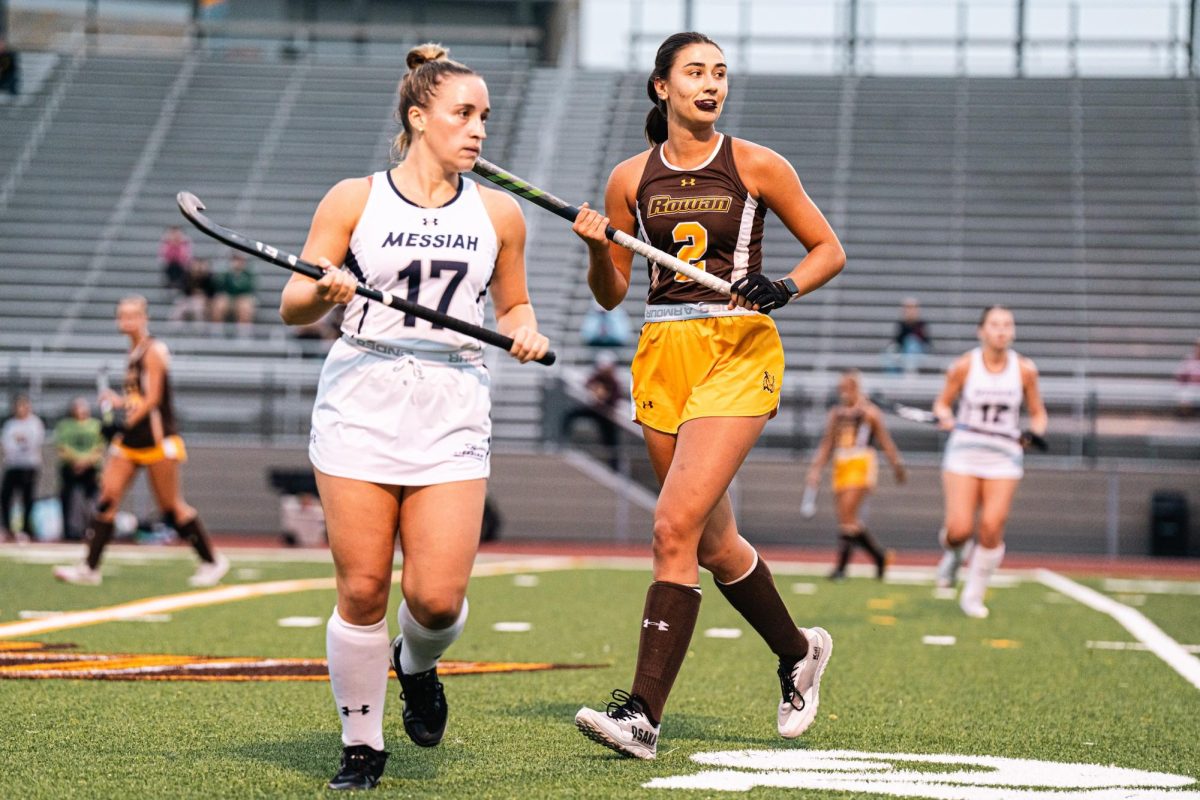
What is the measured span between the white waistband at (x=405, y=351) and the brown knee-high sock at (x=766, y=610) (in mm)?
1446

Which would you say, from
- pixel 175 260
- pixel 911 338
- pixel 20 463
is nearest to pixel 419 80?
pixel 20 463

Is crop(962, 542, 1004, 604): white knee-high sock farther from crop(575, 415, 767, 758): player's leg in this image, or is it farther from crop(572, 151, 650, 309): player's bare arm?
crop(575, 415, 767, 758): player's leg

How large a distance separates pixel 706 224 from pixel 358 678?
201 cm

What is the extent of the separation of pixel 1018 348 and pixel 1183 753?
65.1ft

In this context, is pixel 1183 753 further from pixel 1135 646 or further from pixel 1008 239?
pixel 1008 239

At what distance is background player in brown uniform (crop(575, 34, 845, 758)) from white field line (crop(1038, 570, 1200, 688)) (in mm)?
3115

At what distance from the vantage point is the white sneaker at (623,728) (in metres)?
5.36

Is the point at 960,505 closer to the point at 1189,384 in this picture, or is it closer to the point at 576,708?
the point at 576,708

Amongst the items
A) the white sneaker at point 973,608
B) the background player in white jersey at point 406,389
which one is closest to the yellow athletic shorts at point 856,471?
the white sneaker at point 973,608

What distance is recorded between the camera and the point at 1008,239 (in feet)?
92.3

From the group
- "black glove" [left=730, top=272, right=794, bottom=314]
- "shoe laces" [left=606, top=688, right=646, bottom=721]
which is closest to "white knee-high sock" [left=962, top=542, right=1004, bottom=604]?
"black glove" [left=730, top=272, right=794, bottom=314]

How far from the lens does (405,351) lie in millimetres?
5113

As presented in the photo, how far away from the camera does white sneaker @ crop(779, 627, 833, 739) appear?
6012mm

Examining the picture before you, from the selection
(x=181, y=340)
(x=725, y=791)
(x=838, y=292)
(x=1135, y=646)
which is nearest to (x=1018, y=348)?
(x=838, y=292)
